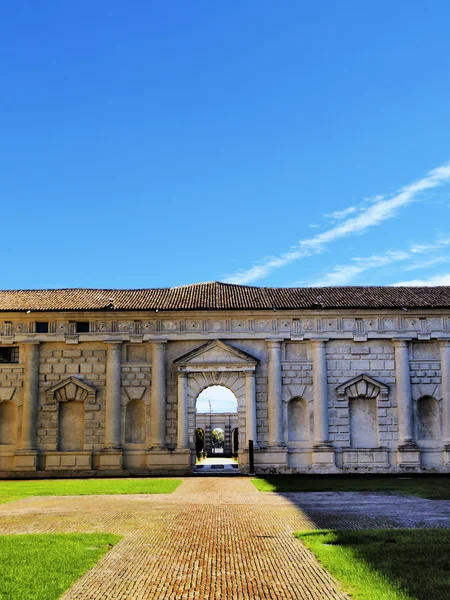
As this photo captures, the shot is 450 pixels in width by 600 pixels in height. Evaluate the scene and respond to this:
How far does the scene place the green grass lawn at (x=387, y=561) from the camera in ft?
24.8

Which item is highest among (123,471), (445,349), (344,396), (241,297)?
(241,297)

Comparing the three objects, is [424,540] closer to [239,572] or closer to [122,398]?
[239,572]

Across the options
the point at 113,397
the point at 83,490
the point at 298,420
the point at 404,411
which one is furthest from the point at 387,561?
the point at 113,397

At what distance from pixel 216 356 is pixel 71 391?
687 cm

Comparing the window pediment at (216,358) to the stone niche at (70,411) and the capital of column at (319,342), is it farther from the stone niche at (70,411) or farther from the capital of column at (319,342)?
the stone niche at (70,411)

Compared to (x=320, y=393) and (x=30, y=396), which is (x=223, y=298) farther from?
(x=30, y=396)

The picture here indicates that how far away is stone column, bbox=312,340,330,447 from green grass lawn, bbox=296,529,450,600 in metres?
20.0

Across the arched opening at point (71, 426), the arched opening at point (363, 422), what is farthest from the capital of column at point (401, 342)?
the arched opening at point (71, 426)

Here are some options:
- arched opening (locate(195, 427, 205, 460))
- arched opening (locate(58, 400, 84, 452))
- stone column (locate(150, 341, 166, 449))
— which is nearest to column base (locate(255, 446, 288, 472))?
stone column (locate(150, 341, 166, 449))

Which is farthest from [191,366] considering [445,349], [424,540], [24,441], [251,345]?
[424,540]

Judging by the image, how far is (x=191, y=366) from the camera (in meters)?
31.9

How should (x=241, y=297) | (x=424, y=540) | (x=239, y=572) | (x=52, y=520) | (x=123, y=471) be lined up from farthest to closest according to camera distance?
(x=241, y=297)
(x=123, y=471)
(x=52, y=520)
(x=424, y=540)
(x=239, y=572)

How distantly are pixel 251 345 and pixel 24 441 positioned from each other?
36.8ft

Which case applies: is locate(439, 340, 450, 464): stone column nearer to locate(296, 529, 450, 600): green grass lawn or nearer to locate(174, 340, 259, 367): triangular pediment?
locate(174, 340, 259, 367): triangular pediment
